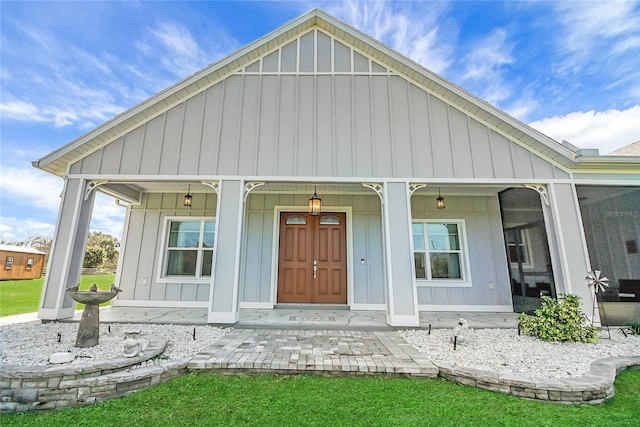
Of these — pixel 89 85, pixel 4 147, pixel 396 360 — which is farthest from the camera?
pixel 89 85

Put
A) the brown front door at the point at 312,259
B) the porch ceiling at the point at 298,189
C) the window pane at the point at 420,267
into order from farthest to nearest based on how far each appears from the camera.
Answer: the window pane at the point at 420,267 → the brown front door at the point at 312,259 → the porch ceiling at the point at 298,189

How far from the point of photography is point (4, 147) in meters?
5.70

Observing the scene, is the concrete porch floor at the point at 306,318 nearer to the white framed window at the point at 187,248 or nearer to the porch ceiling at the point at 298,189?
the white framed window at the point at 187,248

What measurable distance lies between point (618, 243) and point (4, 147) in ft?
42.0

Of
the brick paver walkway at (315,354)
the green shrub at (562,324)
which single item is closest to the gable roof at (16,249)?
the brick paver walkway at (315,354)

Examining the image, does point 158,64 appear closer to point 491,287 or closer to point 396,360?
point 396,360

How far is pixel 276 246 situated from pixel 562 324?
5.46 meters

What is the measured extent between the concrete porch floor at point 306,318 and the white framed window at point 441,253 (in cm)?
82

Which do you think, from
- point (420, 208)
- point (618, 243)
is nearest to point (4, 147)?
point (420, 208)

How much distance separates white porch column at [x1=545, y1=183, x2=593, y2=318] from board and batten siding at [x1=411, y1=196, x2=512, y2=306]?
5.18 feet

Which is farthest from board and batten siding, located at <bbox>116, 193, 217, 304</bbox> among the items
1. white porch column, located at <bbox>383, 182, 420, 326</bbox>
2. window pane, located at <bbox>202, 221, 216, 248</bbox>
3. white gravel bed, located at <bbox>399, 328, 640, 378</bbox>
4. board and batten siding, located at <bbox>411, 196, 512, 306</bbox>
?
board and batten siding, located at <bbox>411, 196, 512, 306</bbox>

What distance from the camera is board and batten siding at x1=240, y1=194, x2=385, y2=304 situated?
20.3 ft

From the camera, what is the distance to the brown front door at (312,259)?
20.7ft

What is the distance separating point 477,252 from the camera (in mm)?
6383
